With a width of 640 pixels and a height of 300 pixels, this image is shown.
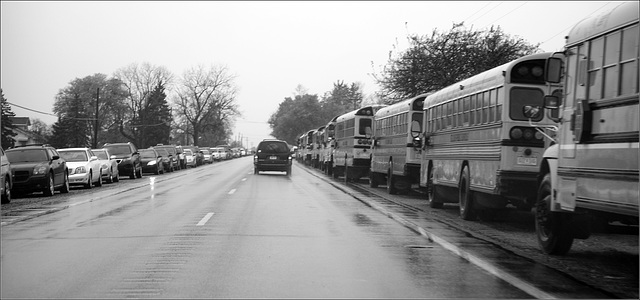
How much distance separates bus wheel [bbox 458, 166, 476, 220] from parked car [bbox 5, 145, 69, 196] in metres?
12.6

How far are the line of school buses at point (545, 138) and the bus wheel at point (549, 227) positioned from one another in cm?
1

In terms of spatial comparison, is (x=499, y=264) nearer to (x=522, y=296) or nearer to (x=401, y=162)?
(x=522, y=296)

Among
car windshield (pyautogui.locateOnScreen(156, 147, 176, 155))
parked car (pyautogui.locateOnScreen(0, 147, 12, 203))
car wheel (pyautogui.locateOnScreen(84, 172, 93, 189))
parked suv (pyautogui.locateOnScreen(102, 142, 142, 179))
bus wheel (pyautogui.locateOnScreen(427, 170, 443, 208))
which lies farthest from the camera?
car windshield (pyautogui.locateOnScreen(156, 147, 176, 155))

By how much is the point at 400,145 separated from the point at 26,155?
11706 mm

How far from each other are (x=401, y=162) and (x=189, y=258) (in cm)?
1443

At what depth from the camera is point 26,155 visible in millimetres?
23281

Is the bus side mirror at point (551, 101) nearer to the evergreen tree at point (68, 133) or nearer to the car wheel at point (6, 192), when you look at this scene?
the car wheel at point (6, 192)

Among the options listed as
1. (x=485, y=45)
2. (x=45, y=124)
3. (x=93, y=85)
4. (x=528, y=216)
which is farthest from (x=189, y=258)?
(x=45, y=124)

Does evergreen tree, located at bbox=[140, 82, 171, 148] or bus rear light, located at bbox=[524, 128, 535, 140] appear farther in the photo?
evergreen tree, located at bbox=[140, 82, 171, 148]

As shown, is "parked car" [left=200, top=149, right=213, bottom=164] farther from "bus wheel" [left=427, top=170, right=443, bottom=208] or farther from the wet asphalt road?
the wet asphalt road

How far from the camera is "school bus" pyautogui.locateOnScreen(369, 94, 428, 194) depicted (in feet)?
72.5

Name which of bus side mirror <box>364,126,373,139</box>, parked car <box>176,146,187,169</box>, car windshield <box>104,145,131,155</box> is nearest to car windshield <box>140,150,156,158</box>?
car windshield <box>104,145,131,155</box>

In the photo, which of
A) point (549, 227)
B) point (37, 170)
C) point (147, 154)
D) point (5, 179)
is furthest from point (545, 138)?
point (147, 154)

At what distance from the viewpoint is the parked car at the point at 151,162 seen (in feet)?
143
